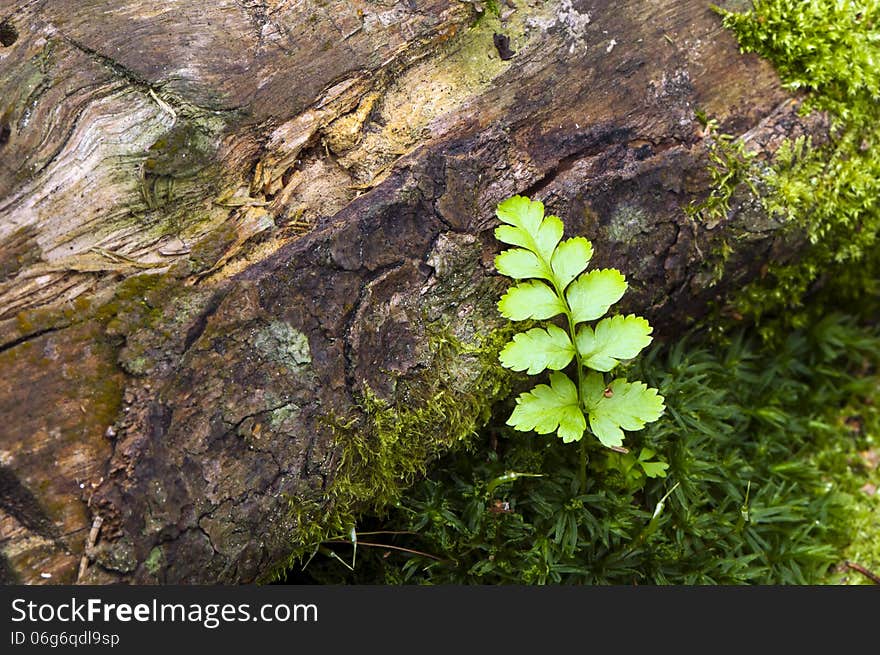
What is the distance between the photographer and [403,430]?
2.92m

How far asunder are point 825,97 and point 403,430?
2.34 metres

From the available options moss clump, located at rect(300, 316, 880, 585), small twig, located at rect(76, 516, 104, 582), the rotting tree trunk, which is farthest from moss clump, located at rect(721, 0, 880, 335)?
small twig, located at rect(76, 516, 104, 582)

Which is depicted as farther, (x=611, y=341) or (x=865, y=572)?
(x=865, y=572)

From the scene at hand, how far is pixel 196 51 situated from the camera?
276 cm

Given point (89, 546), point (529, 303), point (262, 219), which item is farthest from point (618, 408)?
point (89, 546)

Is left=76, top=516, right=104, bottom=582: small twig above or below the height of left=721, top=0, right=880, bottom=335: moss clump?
above

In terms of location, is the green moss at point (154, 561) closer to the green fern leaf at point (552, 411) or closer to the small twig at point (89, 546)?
the small twig at point (89, 546)

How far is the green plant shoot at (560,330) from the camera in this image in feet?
9.36

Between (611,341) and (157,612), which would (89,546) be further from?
(611,341)

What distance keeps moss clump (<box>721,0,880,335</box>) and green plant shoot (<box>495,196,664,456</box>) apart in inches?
40.2

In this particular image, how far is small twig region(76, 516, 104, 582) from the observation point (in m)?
2.47

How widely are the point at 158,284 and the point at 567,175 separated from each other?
5.21 feet

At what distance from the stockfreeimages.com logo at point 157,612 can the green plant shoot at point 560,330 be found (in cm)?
107

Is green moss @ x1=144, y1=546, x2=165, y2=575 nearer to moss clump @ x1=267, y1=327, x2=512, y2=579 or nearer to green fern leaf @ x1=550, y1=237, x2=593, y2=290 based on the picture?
moss clump @ x1=267, y1=327, x2=512, y2=579
